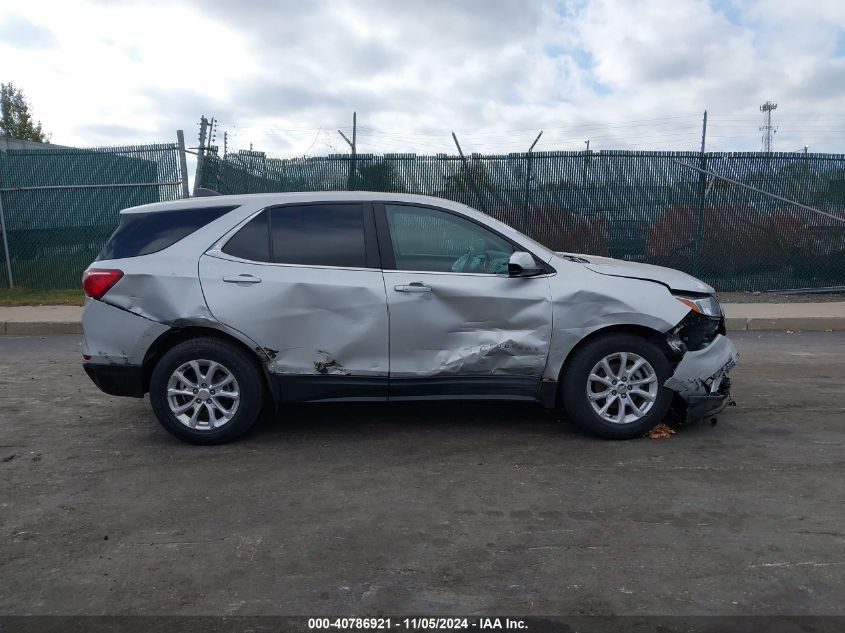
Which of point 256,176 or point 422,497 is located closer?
point 422,497

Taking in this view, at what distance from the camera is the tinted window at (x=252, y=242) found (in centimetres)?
518

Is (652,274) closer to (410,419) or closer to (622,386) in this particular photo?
(622,386)

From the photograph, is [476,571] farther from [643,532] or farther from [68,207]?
[68,207]

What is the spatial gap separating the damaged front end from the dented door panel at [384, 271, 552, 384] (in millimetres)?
933

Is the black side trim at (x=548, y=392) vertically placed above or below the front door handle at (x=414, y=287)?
below

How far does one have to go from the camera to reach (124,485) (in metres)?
4.52

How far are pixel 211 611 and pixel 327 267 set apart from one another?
2.61 meters

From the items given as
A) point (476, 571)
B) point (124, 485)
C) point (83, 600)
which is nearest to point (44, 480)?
point (124, 485)

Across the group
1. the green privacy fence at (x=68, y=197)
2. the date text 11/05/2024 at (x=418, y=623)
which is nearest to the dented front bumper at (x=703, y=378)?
the date text 11/05/2024 at (x=418, y=623)

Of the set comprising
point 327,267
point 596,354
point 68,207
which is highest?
point 68,207

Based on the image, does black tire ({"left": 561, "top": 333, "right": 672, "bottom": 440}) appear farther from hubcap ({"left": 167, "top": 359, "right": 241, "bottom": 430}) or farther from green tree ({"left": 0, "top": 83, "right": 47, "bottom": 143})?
green tree ({"left": 0, "top": 83, "right": 47, "bottom": 143})

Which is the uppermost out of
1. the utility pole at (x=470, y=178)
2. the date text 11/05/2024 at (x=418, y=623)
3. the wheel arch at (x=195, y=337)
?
the utility pole at (x=470, y=178)

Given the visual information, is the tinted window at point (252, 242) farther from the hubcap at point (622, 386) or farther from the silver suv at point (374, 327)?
the hubcap at point (622, 386)

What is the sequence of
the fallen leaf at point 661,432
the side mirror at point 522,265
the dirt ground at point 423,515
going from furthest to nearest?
the fallen leaf at point 661,432 → the side mirror at point 522,265 → the dirt ground at point 423,515
